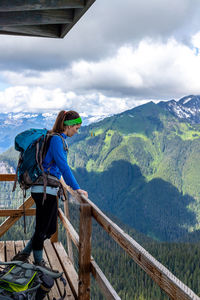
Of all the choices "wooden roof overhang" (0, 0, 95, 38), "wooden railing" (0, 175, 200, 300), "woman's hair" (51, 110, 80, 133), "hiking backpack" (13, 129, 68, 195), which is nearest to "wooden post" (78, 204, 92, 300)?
"wooden railing" (0, 175, 200, 300)

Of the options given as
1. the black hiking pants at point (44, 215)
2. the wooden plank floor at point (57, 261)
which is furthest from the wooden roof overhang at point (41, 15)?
the wooden plank floor at point (57, 261)

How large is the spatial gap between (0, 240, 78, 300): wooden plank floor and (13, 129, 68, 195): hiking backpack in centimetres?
199

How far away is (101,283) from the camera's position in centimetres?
380

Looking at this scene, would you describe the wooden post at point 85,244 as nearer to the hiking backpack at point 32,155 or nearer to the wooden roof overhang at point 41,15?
the hiking backpack at point 32,155

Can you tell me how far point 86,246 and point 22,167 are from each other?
1436mm

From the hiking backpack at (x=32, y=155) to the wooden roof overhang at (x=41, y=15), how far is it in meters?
1.63

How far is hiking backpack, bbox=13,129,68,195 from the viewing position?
4164 mm

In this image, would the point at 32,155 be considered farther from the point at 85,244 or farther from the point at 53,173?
the point at 85,244

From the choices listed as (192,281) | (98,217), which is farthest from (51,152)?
(192,281)

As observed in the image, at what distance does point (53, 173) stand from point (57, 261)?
2.67 metres

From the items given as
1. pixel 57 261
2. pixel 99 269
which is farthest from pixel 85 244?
pixel 57 261

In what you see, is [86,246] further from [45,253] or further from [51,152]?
[45,253]

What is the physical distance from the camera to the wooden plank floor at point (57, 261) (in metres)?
4.99

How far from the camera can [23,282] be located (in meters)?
3.53
